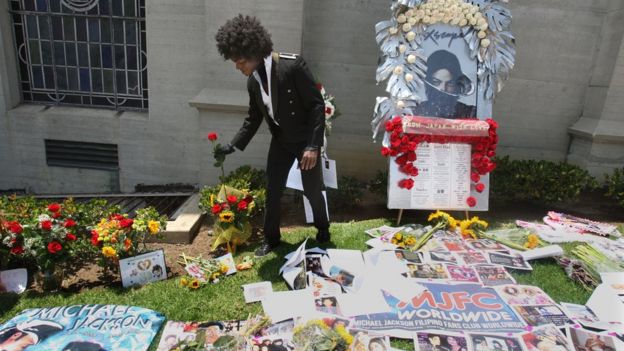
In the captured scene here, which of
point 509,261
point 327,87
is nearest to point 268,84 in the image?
point 327,87

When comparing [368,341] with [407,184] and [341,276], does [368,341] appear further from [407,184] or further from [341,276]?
[407,184]

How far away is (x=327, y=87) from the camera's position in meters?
5.29

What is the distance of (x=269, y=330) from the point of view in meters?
2.50

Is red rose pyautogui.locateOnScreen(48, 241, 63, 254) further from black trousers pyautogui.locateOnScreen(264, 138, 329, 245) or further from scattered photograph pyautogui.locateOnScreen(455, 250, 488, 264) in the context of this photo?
scattered photograph pyautogui.locateOnScreen(455, 250, 488, 264)

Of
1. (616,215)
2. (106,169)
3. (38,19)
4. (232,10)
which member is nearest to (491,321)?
(616,215)

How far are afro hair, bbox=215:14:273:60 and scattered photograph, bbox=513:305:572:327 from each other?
8.49ft

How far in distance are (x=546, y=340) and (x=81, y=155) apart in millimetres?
5847

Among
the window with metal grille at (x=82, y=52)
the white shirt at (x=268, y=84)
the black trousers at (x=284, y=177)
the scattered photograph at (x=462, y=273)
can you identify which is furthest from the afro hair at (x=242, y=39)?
the window with metal grille at (x=82, y=52)

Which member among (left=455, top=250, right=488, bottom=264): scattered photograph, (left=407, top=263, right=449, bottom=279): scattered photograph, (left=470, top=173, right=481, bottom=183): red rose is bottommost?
(left=407, top=263, right=449, bottom=279): scattered photograph

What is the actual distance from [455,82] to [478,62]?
0.32 meters

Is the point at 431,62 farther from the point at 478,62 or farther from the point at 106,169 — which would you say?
the point at 106,169

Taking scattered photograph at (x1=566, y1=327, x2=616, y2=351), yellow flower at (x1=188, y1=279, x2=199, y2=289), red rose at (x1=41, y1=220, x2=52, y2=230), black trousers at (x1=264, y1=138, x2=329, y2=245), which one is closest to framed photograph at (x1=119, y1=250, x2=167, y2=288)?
yellow flower at (x1=188, y1=279, x2=199, y2=289)

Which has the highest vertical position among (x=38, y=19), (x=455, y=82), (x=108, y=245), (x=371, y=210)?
(x=38, y=19)

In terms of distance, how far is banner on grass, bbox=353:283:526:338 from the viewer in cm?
255
